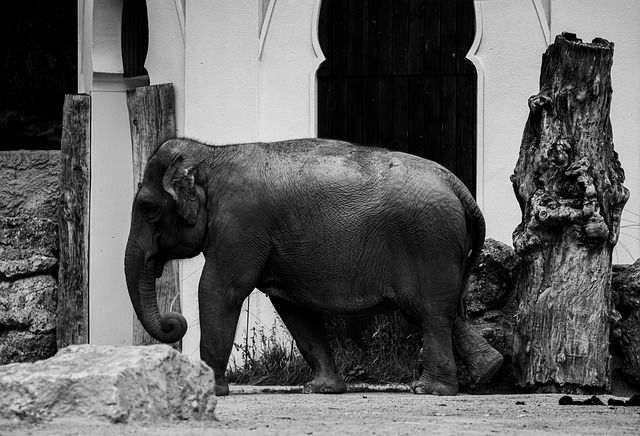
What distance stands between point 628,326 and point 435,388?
166 cm

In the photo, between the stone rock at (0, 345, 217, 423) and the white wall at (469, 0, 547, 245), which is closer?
the stone rock at (0, 345, 217, 423)

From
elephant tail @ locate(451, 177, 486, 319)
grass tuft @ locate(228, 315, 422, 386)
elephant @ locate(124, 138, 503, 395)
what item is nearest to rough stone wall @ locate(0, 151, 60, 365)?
grass tuft @ locate(228, 315, 422, 386)

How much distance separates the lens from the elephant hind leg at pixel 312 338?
1170 cm

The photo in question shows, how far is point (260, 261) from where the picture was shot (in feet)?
37.0

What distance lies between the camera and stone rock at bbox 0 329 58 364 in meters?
14.4

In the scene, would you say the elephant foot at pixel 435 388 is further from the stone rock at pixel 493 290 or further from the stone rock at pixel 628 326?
the stone rock at pixel 628 326

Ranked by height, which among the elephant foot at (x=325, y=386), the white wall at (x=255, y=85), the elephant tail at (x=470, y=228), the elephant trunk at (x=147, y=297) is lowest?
the elephant foot at (x=325, y=386)

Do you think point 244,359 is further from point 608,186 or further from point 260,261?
point 608,186

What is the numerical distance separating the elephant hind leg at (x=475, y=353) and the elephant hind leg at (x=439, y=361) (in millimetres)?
230

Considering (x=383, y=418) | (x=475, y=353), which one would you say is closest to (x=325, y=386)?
(x=475, y=353)

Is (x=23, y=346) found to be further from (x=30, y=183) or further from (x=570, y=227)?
(x=570, y=227)

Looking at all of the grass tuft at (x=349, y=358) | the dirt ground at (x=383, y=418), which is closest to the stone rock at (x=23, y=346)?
the grass tuft at (x=349, y=358)

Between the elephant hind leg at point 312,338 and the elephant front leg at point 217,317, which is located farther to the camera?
the elephant hind leg at point 312,338

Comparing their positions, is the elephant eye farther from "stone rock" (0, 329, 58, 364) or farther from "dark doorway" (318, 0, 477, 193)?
"stone rock" (0, 329, 58, 364)
